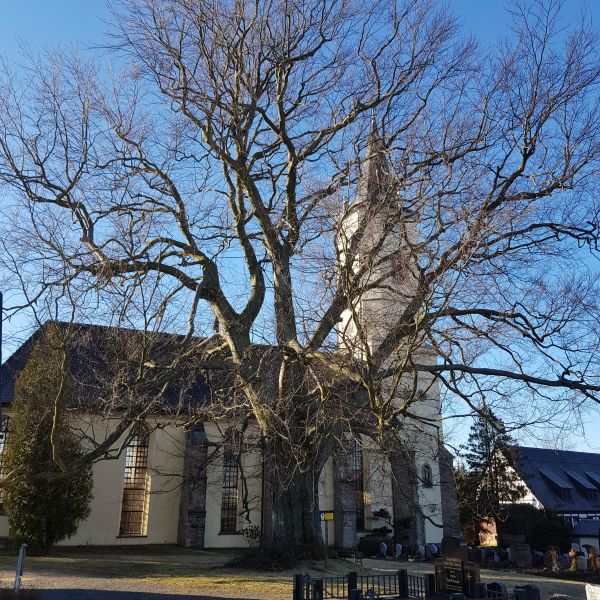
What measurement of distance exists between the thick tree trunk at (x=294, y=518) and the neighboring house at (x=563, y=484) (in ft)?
93.0

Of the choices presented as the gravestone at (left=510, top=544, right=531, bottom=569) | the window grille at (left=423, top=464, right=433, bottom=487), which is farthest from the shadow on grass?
the gravestone at (left=510, top=544, right=531, bottom=569)

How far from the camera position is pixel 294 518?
1534 cm

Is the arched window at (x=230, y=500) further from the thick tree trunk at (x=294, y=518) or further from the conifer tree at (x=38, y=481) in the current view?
the thick tree trunk at (x=294, y=518)

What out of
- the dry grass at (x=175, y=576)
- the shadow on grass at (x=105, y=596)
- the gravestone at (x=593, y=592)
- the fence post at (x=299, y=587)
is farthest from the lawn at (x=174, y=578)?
the gravestone at (x=593, y=592)

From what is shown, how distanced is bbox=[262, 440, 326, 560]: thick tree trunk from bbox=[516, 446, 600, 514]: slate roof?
29.0m

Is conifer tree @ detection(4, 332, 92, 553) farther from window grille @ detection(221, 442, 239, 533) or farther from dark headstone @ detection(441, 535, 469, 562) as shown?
dark headstone @ detection(441, 535, 469, 562)

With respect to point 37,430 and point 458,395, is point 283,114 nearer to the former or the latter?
point 458,395

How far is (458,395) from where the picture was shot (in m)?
12.1

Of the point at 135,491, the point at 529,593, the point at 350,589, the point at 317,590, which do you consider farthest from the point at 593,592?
the point at 135,491

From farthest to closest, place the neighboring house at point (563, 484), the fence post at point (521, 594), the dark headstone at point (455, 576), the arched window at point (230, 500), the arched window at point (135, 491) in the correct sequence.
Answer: the neighboring house at point (563, 484) → the arched window at point (230, 500) → the arched window at point (135, 491) → the dark headstone at point (455, 576) → the fence post at point (521, 594)

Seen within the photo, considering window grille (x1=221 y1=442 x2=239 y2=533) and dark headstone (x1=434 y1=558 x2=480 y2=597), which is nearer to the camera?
dark headstone (x1=434 y1=558 x2=480 y2=597)

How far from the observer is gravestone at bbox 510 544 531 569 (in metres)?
26.1

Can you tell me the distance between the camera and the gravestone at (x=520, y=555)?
26.1 metres

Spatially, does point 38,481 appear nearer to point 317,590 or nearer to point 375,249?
point 317,590
